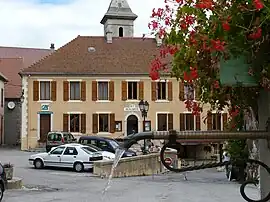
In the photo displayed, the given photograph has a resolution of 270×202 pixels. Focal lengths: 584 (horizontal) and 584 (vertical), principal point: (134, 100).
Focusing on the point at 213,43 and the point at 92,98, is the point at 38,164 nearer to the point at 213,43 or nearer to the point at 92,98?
the point at 92,98

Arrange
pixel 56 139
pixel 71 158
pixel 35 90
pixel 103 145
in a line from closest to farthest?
pixel 71 158 < pixel 103 145 < pixel 56 139 < pixel 35 90

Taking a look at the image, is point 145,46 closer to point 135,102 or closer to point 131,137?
point 135,102

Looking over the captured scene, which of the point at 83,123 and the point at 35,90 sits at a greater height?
the point at 35,90

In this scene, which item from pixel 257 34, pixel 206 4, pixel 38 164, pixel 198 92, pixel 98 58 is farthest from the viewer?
pixel 98 58

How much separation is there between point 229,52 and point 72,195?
18.0 metres

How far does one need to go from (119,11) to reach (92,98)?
29.7m

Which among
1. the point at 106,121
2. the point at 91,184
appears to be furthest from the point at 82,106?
the point at 91,184

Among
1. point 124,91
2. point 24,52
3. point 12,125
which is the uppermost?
point 24,52

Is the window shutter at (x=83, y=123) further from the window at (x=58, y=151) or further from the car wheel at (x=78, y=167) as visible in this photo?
the car wheel at (x=78, y=167)

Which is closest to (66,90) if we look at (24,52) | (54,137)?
(54,137)

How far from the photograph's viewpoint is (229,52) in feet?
9.38

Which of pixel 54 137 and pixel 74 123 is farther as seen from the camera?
pixel 74 123

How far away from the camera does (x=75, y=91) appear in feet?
163

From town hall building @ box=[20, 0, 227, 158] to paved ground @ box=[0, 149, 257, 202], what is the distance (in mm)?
18381
